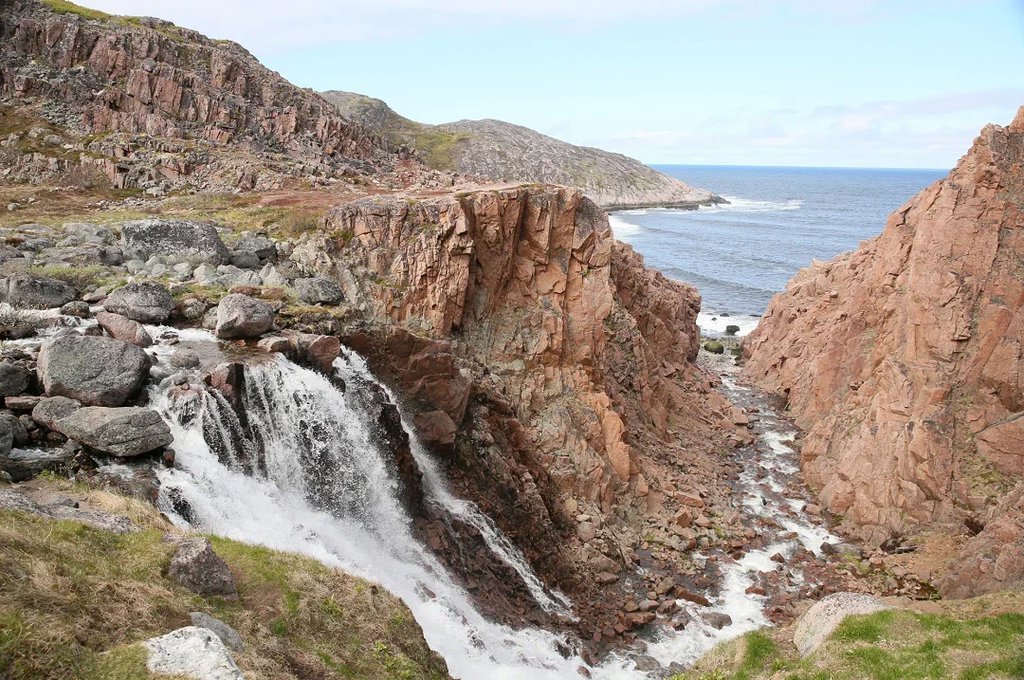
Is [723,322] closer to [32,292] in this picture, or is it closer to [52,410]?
[32,292]

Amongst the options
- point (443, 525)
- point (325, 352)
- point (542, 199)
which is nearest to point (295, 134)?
point (542, 199)

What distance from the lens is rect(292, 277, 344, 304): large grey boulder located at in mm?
26766

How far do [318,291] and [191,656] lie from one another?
19397 mm

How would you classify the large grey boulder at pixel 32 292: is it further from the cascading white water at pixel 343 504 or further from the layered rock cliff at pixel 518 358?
the layered rock cliff at pixel 518 358

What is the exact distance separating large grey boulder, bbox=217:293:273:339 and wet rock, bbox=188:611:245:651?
1343 cm

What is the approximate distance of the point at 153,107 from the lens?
49250 mm

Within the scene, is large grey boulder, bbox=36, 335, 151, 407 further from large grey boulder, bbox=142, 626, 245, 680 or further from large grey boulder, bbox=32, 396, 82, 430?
large grey boulder, bbox=142, 626, 245, 680

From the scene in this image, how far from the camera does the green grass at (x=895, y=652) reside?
13.3 metres

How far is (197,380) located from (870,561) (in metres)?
25.5

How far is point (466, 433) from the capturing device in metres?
26.2

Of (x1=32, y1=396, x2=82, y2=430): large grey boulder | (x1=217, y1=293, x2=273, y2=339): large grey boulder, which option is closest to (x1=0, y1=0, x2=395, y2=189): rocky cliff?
(x1=217, y1=293, x2=273, y2=339): large grey boulder

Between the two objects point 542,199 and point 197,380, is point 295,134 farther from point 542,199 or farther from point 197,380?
point 197,380

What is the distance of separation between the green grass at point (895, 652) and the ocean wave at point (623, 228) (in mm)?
95086

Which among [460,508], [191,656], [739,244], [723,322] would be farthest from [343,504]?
[739,244]
